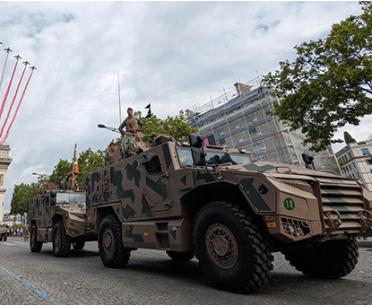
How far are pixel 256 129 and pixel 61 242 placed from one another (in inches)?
1143

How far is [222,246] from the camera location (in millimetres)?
4348

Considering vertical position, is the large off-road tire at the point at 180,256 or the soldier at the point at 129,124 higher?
the soldier at the point at 129,124

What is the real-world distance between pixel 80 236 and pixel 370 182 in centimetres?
5989

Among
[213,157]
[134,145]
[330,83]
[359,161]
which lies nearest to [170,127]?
[330,83]

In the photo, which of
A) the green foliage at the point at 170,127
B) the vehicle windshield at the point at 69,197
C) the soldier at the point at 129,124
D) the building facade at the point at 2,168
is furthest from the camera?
the building facade at the point at 2,168

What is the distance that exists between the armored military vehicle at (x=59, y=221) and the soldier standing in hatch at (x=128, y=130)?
3.33 metres

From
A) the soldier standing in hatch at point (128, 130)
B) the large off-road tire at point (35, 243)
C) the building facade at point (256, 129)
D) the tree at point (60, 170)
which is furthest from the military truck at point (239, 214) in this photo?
the tree at point (60, 170)

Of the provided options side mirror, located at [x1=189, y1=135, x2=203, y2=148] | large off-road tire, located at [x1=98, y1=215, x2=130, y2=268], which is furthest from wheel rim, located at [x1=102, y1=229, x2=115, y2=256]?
side mirror, located at [x1=189, y1=135, x2=203, y2=148]

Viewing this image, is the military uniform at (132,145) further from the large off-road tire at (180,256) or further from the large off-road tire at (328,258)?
the large off-road tire at (328,258)

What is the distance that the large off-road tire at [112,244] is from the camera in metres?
6.82

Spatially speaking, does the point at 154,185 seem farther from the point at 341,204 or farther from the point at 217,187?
the point at 341,204

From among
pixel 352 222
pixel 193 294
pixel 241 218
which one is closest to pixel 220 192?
pixel 241 218

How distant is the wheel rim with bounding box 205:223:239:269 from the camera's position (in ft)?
13.9

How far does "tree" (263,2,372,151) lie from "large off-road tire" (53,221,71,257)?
9.88m
